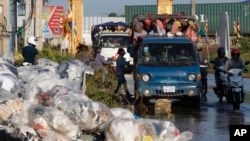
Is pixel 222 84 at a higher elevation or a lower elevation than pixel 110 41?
lower

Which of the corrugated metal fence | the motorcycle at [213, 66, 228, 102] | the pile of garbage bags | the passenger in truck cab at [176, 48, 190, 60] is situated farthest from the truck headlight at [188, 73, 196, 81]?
the corrugated metal fence

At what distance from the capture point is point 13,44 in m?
30.8

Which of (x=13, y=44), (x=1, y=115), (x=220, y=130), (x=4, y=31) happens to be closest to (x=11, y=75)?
(x=1, y=115)

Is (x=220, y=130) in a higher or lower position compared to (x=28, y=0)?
lower

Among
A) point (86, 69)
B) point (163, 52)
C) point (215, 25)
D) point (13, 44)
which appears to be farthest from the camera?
point (215, 25)

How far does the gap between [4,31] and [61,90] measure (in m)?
14.5

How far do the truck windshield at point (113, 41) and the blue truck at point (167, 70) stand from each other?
1672cm

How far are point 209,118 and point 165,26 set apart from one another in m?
8.62

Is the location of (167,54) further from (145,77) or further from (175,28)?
(175,28)

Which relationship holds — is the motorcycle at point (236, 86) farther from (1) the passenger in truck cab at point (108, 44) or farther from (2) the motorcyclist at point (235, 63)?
(1) the passenger in truck cab at point (108, 44)

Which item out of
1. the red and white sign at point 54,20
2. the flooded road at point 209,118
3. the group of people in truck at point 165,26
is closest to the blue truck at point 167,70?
the flooded road at point 209,118

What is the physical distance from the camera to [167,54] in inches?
910

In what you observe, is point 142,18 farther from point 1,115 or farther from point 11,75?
point 1,115

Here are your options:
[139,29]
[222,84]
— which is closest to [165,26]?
[139,29]
